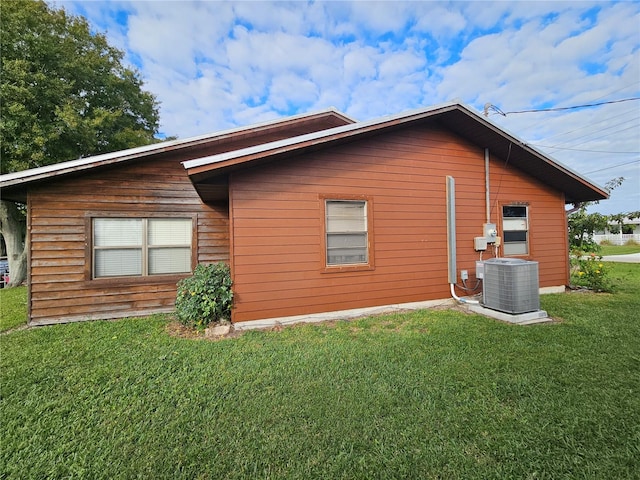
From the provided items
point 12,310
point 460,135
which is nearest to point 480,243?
point 460,135

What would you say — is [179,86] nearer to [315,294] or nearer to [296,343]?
[315,294]

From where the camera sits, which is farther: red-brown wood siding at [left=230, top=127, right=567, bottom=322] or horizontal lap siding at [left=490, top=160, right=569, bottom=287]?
horizontal lap siding at [left=490, top=160, right=569, bottom=287]

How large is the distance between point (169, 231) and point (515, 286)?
671cm

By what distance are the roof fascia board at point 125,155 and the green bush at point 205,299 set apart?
2.73 meters

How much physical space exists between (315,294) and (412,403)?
2685mm

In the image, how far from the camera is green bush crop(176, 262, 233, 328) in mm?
4332

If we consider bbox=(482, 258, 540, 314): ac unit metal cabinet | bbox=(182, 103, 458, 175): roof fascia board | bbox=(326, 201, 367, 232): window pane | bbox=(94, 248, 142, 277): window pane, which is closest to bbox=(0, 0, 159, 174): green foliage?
bbox=(94, 248, 142, 277): window pane

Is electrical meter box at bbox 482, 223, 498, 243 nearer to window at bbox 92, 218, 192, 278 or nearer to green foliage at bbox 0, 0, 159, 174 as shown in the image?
window at bbox 92, 218, 192, 278

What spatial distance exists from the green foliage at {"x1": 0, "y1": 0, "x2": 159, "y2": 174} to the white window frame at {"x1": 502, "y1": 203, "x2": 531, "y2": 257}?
14.5 metres

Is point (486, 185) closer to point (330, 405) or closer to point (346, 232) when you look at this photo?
point (346, 232)

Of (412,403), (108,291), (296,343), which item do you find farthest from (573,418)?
(108,291)

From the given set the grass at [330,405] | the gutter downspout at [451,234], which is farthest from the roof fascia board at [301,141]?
the grass at [330,405]

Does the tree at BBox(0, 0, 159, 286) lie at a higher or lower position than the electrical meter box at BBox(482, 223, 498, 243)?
higher

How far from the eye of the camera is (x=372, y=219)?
5.21 meters
